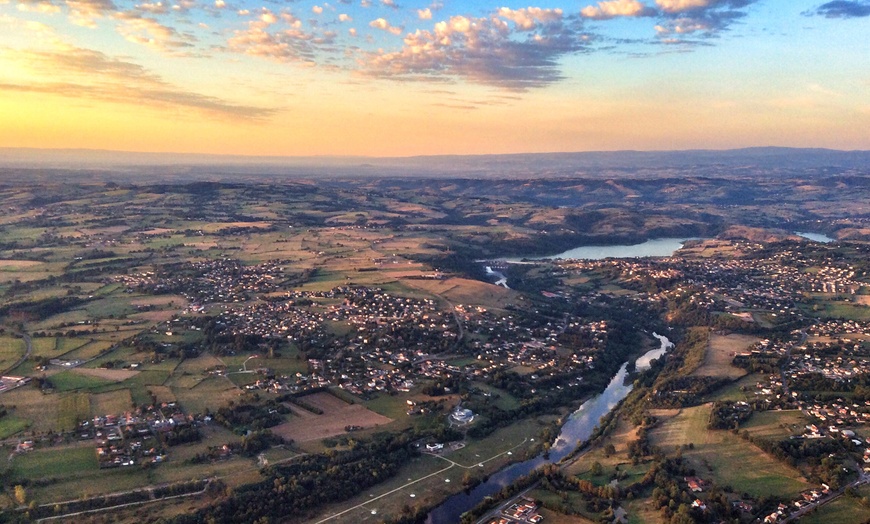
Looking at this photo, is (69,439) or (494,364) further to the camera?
(494,364)

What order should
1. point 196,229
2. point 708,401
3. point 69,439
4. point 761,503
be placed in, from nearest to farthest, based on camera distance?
point 761,503
point 69,439
point 708,401
point 196,229

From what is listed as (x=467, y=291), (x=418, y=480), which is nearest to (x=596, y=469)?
(x=418, y=480)

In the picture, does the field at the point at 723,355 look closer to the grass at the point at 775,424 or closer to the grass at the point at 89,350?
the grass at the point at 775,424

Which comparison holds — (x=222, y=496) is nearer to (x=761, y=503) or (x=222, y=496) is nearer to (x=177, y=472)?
(x=177, y=472)

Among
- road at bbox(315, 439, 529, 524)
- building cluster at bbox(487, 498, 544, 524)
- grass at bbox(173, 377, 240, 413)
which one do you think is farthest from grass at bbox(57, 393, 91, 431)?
building cluster at bbox(487, 498, 544, 524)

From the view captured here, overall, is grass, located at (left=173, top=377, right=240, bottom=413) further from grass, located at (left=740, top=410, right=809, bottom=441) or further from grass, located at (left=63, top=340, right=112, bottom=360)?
grass, located at (left=740, top=410, right=809, bottom=441)

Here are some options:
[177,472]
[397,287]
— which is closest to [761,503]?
[177,472]
